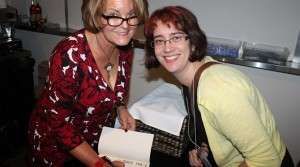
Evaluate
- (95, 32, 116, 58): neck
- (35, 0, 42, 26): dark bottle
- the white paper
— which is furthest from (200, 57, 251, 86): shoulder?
(35, 0, 42, 26): dark bottle

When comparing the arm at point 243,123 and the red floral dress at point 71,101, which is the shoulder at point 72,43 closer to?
the red floral dress at point 71,101

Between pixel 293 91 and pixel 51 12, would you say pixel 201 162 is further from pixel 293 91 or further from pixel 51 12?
pixel 51 12

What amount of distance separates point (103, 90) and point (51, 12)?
1993 millimetres

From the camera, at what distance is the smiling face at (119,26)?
1081 millimetres

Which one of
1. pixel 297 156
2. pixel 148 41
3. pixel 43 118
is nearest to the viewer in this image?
pixel 148 41

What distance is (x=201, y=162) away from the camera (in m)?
1.17

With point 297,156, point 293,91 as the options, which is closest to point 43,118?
point 293,91

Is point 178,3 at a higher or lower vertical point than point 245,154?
higher

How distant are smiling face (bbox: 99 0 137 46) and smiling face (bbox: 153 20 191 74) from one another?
14 centimetres

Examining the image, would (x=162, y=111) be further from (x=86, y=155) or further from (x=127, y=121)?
(x=86, y=155)

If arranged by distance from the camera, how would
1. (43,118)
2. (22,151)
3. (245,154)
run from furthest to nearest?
(22,151) < (43,118) < (245,154)

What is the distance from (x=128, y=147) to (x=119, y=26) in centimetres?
55

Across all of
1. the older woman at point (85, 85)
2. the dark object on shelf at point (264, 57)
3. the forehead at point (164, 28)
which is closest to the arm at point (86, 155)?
the older woman at point (85, 85)

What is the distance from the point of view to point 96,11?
1.10 meters
